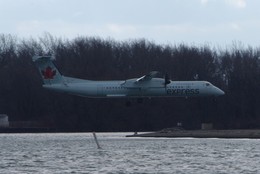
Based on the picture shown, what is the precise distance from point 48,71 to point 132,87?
31.1ft

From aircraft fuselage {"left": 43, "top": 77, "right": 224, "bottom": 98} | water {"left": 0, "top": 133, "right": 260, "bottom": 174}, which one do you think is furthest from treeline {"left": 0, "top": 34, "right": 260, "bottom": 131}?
water {"left": 0, "top": 133, "right": 260, "bottom": 174}

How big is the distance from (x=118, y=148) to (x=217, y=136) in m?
22.4

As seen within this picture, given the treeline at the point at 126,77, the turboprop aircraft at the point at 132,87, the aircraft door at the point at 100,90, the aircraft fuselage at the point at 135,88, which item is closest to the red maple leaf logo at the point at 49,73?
the turboprop aircraft at the point at 132,87

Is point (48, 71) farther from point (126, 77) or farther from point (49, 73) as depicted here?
point (126, 77)

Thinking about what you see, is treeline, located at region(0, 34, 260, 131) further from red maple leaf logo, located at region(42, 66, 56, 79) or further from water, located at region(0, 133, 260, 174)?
water, located at region(0, 133, 260, 174)

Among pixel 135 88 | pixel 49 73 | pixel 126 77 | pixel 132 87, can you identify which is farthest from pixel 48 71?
pixel 126 77

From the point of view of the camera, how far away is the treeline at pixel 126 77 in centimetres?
16038

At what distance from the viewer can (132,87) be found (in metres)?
129

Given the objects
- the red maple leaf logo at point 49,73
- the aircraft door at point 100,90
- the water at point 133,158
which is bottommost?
the water at point 133,158

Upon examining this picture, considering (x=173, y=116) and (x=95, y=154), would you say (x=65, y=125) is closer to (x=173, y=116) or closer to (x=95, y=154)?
(x=173, y=116)

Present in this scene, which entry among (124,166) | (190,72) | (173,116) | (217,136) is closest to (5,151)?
(124,166)

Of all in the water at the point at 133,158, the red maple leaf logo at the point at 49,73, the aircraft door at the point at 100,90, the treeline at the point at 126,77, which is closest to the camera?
the water at the point at 133,158

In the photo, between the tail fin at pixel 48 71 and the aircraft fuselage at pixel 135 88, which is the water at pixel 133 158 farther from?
the tail fin at pixel 48 71

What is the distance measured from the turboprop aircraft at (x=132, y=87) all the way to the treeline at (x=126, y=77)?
19.5 metres
